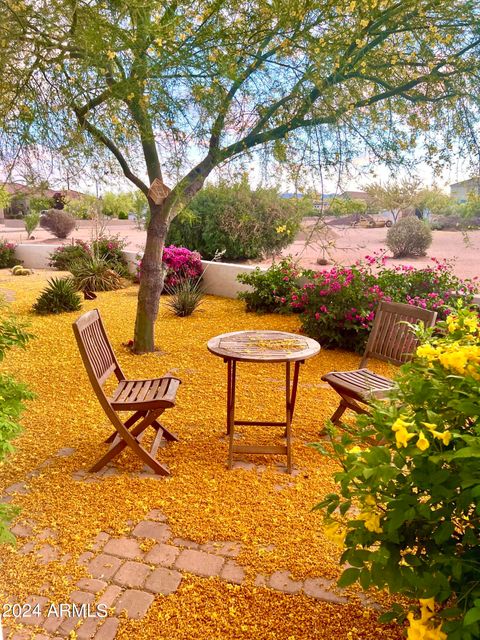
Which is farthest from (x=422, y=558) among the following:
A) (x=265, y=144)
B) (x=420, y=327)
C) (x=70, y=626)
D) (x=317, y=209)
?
(x=265, y=144)

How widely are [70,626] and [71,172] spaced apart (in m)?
4.30

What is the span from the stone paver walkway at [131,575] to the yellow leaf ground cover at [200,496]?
42 millimetres

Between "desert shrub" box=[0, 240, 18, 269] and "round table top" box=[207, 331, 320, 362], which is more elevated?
"round table top" box=[207, 331, 320, 362]

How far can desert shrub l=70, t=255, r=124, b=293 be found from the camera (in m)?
10.5

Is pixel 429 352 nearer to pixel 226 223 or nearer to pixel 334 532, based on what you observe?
pixel 334 532

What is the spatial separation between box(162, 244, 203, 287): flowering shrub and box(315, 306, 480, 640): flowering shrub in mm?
8271

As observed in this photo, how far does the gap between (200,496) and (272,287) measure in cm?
530

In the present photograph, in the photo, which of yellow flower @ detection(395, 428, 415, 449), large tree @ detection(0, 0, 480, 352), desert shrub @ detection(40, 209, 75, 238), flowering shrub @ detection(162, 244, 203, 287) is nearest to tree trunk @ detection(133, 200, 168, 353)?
large tree @ detection(0, 0, 480, 352)

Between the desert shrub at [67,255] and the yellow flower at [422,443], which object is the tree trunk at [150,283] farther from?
the desert shrub at [67,255]

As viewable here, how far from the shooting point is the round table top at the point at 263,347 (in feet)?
10.9

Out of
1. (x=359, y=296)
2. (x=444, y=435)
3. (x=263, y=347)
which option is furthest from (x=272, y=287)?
(x=444, y=435)

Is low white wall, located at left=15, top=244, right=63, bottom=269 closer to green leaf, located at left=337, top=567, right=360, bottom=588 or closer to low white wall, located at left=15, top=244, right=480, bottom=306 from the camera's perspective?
low white wall, located at left=15, top=244, right=480, bottom=306

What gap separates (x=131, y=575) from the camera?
7.75ft

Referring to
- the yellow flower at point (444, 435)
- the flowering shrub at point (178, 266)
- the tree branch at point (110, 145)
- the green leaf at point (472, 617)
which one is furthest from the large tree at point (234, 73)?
the flowering shrub at point (178, 266)
